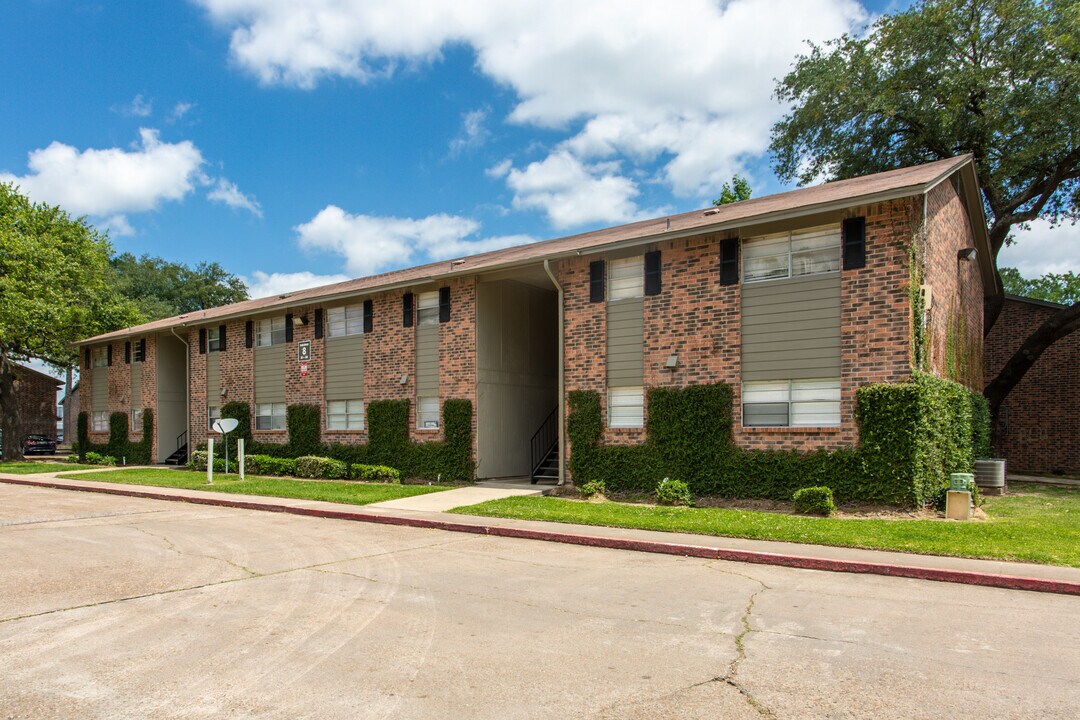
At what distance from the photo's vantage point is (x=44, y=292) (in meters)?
30.6

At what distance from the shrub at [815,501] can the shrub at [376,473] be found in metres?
10.4

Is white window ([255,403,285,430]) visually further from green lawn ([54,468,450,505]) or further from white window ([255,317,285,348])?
green lawn ([54,468,450,505])

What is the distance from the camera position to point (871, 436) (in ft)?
41.2

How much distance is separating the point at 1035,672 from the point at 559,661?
324cm

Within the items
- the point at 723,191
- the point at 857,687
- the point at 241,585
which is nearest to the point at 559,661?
the point at 857,687

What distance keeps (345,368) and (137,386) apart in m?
13.8

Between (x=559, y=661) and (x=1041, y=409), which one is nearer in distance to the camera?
(x=559, y=661)

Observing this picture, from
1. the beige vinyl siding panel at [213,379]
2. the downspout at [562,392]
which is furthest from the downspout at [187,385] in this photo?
the downspout at [562,392]

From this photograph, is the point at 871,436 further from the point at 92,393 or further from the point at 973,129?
the point at 92,393

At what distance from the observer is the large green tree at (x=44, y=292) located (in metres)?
29.6

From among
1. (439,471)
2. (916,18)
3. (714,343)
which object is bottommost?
(439,471)

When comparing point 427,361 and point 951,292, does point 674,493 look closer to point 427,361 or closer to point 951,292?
point 951,292

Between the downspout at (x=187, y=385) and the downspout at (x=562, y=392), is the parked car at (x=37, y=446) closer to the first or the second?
the downspout at (x=187, y=385)

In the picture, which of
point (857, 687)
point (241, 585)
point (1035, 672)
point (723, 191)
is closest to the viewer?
point (857, 687)
